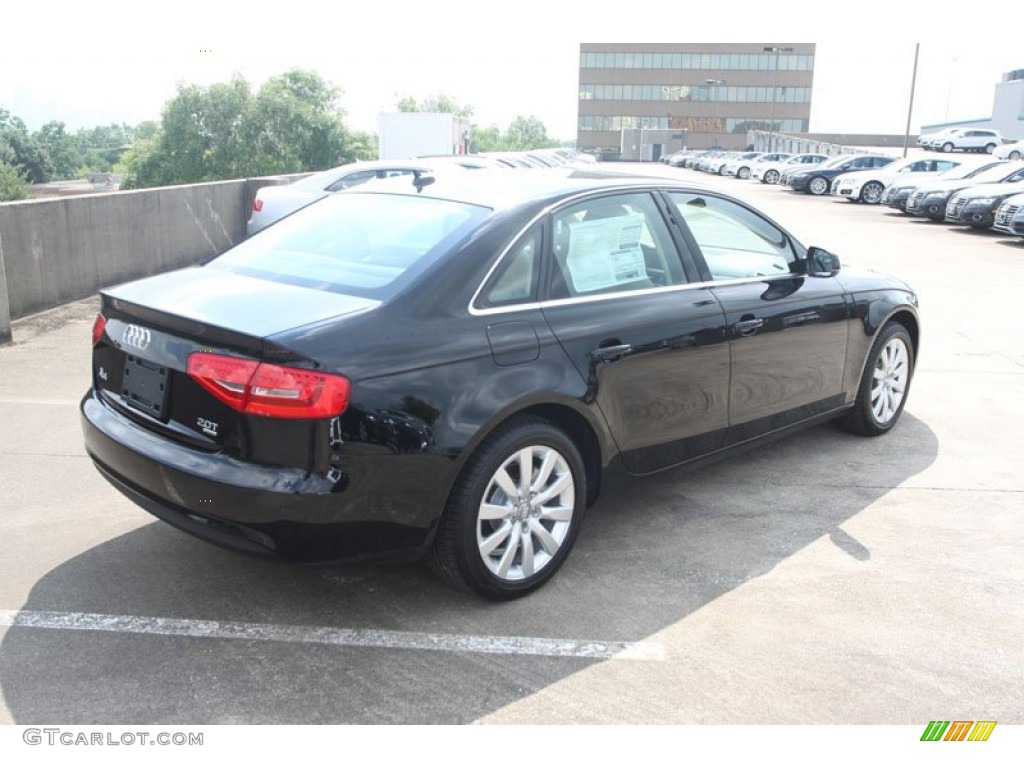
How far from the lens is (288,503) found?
326cm

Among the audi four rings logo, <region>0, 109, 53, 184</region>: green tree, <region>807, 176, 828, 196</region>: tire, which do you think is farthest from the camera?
<region>0, 109, 53, 184</region>: green tree

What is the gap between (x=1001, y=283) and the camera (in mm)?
13094

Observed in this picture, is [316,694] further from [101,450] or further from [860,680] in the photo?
[860,680]

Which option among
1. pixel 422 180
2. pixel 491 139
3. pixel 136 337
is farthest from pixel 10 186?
pixel 491 139

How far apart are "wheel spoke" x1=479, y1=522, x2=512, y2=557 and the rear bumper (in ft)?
0.82

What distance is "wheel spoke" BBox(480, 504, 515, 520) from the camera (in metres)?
3.66

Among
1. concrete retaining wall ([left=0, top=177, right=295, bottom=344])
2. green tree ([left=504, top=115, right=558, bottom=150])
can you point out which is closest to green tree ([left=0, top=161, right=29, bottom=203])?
concrete retaining wall ([left=0, top=177, right=295, bottom=344])

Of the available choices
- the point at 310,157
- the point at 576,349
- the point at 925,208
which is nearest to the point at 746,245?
the point at 576,349

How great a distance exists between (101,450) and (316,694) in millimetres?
1366

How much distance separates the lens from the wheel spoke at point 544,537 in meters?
3.86

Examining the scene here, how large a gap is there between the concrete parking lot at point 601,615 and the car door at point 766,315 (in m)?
0.46

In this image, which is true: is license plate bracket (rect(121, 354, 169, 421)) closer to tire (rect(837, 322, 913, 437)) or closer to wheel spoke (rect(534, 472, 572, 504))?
wheel spoke (rect(534, 472, 572, 504))

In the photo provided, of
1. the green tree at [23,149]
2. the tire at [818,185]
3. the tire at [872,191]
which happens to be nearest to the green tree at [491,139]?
the green tree at [23,149]

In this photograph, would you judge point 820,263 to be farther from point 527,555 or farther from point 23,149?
point 23,149
